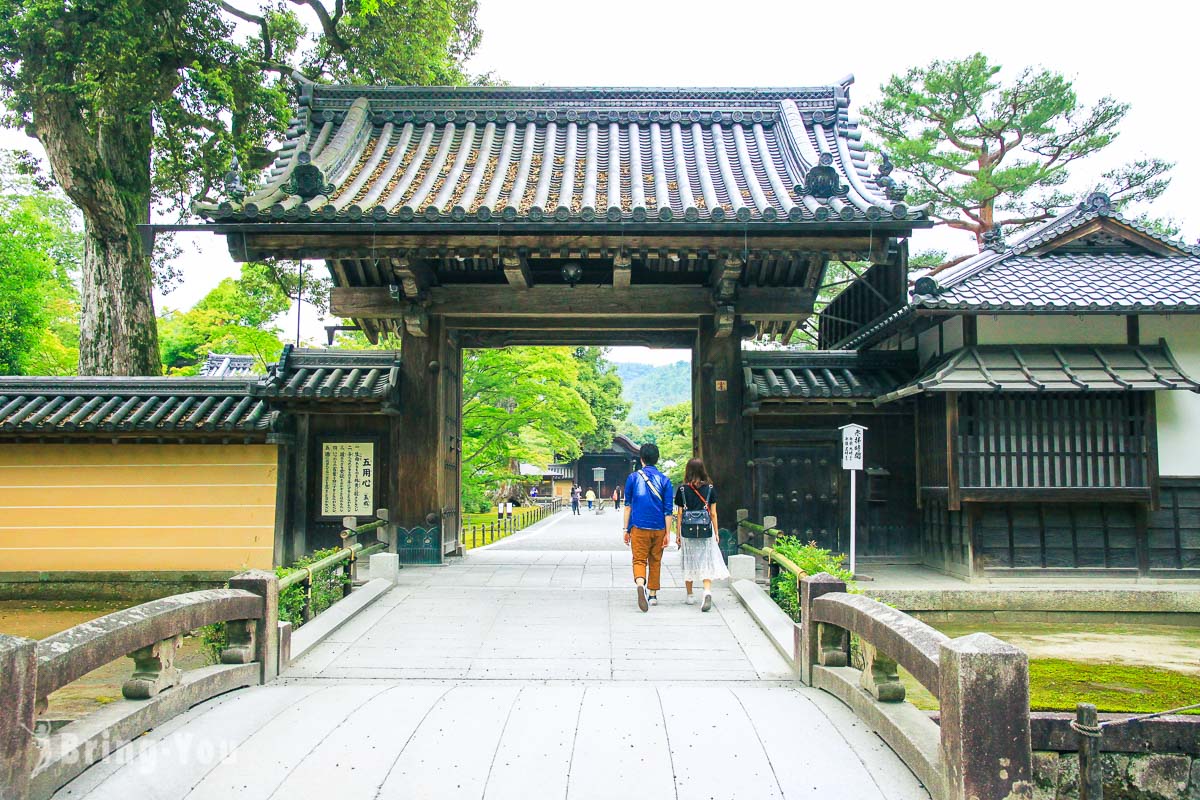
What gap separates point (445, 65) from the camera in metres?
18.3

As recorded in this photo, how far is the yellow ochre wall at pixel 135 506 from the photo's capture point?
11500 millimetres

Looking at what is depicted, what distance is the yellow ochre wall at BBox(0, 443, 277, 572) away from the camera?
1150 cm

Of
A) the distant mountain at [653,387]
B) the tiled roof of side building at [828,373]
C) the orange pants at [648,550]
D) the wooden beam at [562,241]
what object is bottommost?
the orange pants at [648,550]

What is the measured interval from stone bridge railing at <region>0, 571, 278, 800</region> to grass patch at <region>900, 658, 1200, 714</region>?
5340mm

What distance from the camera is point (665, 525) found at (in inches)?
334

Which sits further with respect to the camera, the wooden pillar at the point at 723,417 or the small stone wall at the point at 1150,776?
the wooden pillar at the point at 723,417

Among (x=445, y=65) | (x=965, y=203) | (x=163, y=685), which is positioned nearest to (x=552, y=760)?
(x=163, y=685)

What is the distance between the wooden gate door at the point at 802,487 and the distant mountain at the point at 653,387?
13574cm

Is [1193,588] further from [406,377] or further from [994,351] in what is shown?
[406,377]

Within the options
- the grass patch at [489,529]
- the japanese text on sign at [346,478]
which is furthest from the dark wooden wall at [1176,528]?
the grass patch at [489,529]

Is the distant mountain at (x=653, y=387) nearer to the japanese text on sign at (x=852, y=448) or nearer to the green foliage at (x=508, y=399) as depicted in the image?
the green foliage at (x=508, y=399)

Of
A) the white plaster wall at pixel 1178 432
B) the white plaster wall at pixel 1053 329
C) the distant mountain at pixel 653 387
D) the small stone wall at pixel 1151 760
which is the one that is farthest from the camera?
the distant mountain at pixel 653 387

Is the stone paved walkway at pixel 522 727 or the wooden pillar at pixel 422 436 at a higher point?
the wooden pillar at pixel 422 436

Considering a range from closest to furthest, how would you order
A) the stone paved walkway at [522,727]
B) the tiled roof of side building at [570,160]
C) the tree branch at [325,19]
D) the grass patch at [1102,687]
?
the stone paved walkway at [522,727] → the grass patch at [1102,687] → the tiled roof of side building at [570,160] → the tree branch at [325,19]
